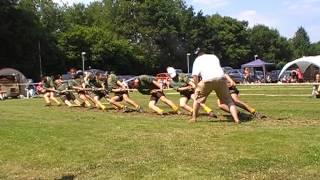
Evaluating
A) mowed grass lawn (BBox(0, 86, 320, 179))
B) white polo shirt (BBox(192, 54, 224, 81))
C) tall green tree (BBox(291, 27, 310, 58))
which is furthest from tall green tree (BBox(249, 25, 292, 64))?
mowed grass lawn (BBox(0, 86, 320, 179))

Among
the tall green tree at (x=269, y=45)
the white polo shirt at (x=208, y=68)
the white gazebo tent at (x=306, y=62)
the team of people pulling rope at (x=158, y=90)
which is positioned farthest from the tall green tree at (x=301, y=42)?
the white polo shirt at (x=208, y=68)

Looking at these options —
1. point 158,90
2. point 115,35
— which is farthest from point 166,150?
point 115,35

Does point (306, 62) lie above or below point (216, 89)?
above

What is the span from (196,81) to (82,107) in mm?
9595

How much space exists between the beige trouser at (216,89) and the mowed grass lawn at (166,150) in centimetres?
54

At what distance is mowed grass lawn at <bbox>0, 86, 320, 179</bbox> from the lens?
855 cm

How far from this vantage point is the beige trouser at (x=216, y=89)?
13.6 meters

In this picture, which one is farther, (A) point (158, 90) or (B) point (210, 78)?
(A) point (158, 90)

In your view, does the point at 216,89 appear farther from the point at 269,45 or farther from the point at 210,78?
the point at 269,45

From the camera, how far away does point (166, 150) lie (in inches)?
401

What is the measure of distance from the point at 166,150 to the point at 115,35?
8741 centimetres

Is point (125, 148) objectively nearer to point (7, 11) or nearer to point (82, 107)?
point (82, 107)

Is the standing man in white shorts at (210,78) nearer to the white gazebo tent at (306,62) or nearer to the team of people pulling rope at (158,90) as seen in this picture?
the team of people pulling rope at (158,90)

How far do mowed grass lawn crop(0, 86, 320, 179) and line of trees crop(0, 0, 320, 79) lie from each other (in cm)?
6040
